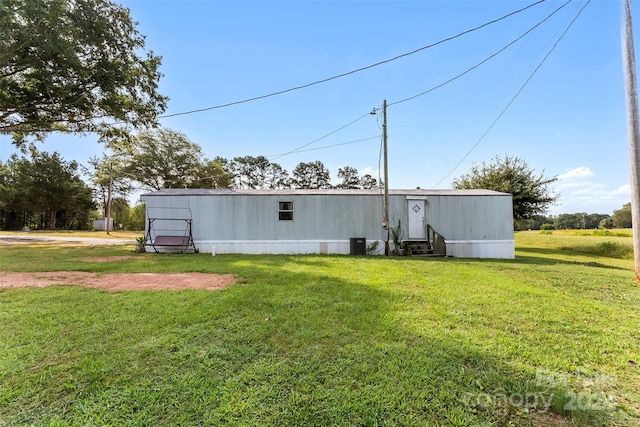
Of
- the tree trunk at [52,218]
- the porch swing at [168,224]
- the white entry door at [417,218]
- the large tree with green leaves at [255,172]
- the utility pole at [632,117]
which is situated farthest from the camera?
the large tree with green leaves at [255,172]

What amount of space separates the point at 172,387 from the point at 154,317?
1.74 m

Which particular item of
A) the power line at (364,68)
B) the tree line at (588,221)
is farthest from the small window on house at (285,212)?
the tree line at (588,221)

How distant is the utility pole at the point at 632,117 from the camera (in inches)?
238

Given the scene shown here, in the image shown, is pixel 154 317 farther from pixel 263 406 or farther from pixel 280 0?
pixel 280 0

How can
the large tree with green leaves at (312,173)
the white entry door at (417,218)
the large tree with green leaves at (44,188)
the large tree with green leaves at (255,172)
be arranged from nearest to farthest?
the white entry door at (417,218)
the large tree with green leaves at (44,188)
the large tree with green leaves at (255,172)
the large tree with green leaves at (312,173)

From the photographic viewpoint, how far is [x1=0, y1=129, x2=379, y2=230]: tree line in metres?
26.9

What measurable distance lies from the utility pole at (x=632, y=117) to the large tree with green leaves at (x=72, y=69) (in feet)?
54.1

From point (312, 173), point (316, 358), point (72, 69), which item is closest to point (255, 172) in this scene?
point (312, 173)

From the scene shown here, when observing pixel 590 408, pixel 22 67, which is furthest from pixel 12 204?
pixel 590 408

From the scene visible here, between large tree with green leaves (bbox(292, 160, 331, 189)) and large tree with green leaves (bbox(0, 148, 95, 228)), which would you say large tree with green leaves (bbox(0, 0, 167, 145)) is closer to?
large tree with green leaves (bbox(0, 148, 95, 228))

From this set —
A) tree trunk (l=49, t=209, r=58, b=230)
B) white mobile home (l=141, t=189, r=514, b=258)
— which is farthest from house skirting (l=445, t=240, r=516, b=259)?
tree trunk (l=49, t=209, r=58, b=230)

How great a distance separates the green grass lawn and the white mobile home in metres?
6.75

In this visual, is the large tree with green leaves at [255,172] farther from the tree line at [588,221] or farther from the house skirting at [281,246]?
the tree line at [588,221]

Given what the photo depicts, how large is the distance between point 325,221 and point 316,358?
→ 9327 millimetres
